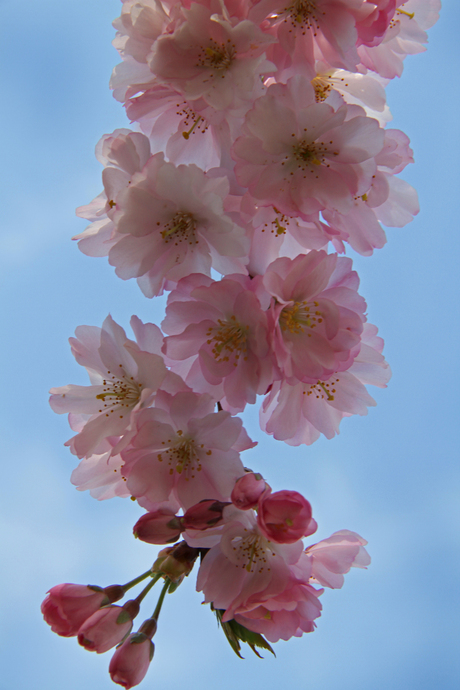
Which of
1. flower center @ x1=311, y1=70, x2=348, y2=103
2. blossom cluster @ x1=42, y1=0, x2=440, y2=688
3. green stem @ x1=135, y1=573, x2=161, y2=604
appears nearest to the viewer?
blossom cluster @ x1=42, y1=0, x2=440, y2=688

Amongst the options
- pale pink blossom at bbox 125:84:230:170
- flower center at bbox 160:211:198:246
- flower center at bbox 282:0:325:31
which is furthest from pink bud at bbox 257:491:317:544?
flower center at bbox 282:0:325:31

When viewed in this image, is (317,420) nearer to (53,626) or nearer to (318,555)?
(318,555)

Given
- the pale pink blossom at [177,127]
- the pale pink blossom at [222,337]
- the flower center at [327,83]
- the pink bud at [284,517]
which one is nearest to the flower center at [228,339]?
the pale pink blossom at [222,337]

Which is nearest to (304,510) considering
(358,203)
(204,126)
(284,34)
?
(358,203)

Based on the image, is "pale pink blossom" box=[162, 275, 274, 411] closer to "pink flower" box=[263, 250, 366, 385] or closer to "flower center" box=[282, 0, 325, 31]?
"pink flower" box=[263, 250, 366, 385]

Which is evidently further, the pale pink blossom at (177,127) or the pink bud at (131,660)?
the pale pink blossom at (177,127)

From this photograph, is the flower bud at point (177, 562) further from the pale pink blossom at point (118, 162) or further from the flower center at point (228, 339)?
the pale pink blossom at point (118, 162)

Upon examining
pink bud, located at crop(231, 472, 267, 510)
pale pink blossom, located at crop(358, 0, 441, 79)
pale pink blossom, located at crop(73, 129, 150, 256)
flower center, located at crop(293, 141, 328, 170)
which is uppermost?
pale pink blossom, located at crop(358, 0, 441, 79)
